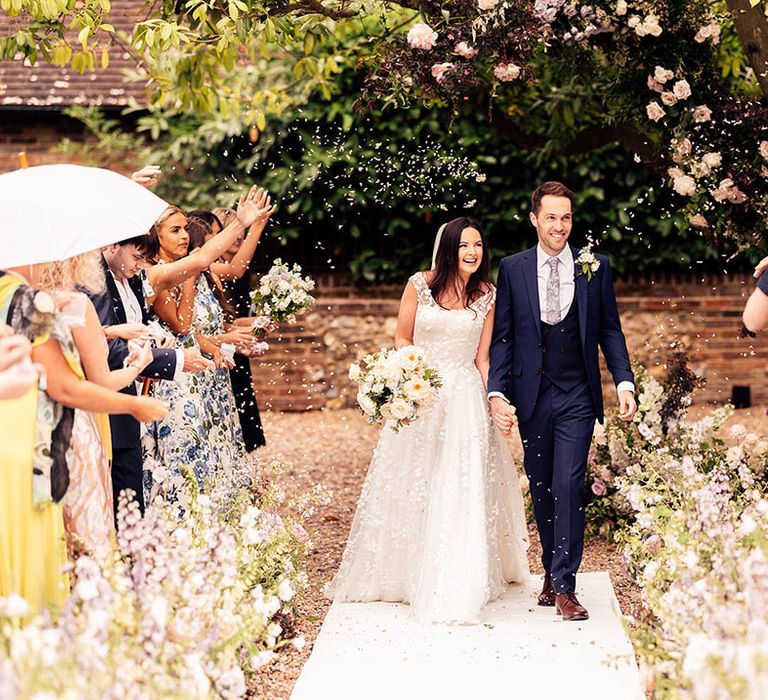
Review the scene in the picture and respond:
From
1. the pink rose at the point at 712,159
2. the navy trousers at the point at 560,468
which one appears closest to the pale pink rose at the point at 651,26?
the pink rose at the point at 712,159

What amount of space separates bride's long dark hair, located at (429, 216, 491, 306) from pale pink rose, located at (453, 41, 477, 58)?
0.94 metres

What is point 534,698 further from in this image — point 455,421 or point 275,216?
point 275,216

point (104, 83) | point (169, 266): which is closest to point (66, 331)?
point (169, 266)

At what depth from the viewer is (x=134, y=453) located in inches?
206

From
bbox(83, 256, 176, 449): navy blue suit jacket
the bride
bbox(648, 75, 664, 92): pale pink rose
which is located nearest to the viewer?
bbox(83, 256, 176, 449): navy blue suit jacket

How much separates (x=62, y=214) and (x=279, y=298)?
117 inches

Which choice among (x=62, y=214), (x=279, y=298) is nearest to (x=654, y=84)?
(x=279, y=298)

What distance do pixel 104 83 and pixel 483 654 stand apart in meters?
10.4

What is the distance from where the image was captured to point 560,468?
19.6 ft

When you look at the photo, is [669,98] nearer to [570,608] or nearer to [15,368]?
[570,608]

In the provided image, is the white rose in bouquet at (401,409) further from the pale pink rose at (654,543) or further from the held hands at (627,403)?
the pale pink rose at (654,543)

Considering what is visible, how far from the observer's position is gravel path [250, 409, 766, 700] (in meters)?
5.54

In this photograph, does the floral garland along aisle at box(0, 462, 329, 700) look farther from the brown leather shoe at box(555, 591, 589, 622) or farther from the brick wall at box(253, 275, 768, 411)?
the brick wall at box(253, 275, 768, 411)

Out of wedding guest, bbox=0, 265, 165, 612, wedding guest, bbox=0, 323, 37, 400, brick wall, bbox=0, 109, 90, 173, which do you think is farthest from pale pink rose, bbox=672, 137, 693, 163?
brick wall, bbox=0, 109, 90, 173
